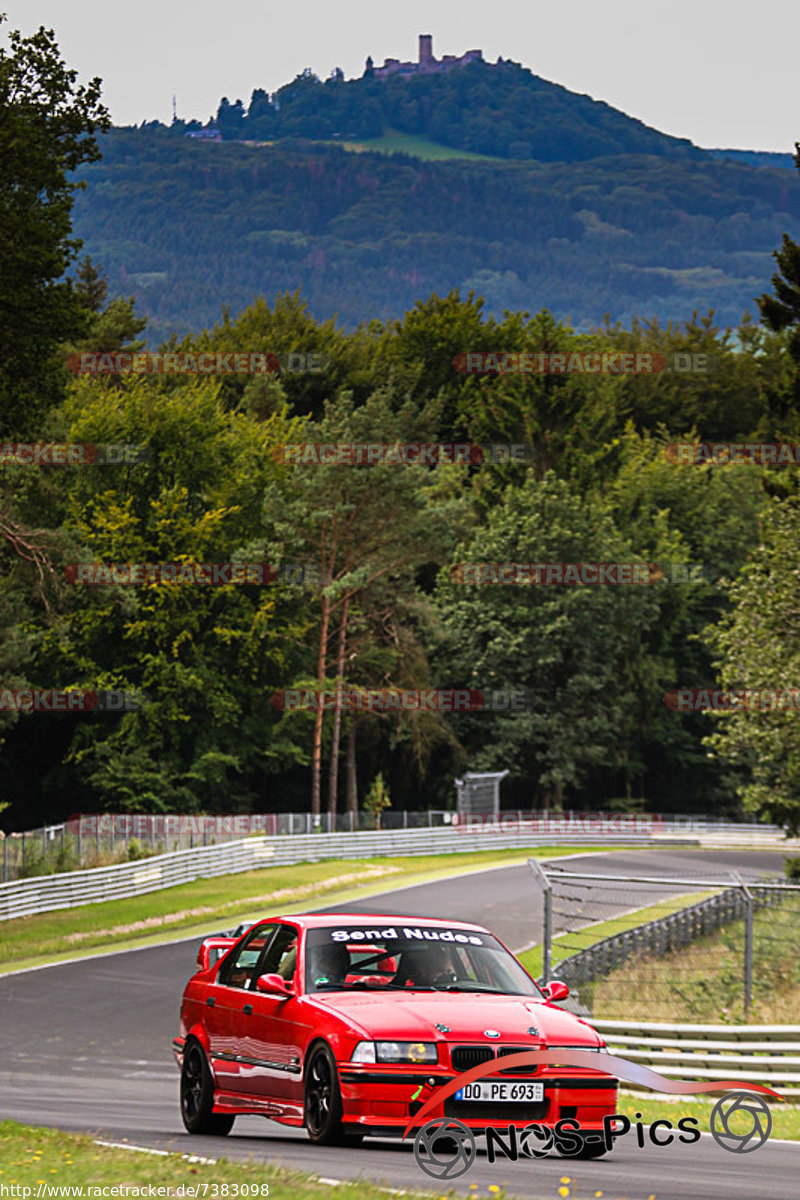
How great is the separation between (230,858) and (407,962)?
4060cm

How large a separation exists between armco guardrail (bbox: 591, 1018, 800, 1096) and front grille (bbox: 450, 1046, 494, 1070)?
7.84m

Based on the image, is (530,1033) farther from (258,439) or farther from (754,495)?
(754,495)

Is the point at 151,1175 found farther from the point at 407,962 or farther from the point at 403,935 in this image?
the point at 403,935

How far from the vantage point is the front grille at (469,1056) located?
381 inches

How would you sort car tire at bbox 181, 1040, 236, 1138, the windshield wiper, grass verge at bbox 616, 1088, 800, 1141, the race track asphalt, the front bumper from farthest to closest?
grass verge at bbox 616, 1088, 800, 1141
car tire at bbox 181, 1040, 236, 1138
the windshield wiper
the front bumper
the race track asphalt

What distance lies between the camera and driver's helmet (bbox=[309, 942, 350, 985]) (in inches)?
425

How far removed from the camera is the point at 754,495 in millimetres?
89938

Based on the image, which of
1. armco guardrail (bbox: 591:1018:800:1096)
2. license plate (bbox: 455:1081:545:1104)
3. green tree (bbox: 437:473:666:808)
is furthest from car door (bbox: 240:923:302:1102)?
green tree (bbox: 437:473:666:808)

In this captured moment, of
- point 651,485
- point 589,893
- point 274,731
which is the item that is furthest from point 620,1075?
point 651,485

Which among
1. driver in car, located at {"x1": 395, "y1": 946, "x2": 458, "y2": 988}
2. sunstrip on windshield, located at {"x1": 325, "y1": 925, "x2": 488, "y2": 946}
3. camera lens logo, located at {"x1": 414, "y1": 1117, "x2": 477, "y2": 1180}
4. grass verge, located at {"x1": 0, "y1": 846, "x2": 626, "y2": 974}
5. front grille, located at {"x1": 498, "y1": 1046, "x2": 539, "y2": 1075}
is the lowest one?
grass verge, located at {"x1": 0, "y1": 846, "x2": 626, "y2": 974}

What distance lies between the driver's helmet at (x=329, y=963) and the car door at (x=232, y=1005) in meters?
0.74

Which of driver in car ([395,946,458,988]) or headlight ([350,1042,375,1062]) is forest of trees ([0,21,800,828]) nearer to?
driver in car ([395,946,458,988])

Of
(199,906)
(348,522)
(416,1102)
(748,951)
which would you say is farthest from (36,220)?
(348,522)

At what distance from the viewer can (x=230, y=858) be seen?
50750 mm
